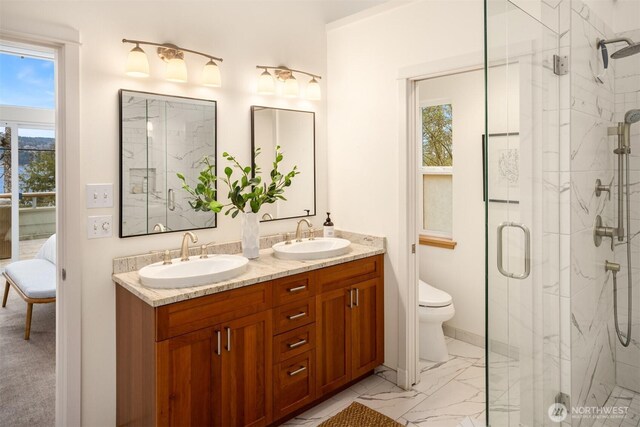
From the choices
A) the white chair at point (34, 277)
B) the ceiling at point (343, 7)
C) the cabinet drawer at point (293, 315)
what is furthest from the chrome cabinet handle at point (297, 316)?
the ceiling at point (343, 7)

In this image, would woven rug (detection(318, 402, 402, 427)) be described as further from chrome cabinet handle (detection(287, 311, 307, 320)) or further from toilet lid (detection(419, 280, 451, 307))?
toilet lid (detection(419, 280, 451, 307))

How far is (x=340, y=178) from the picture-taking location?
3113 millimetres

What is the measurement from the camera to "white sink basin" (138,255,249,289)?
6.18ft

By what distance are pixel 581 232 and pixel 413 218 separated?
1058 millimetres

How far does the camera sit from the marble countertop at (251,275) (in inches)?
71.4

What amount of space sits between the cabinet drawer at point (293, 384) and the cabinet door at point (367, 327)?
36 cm

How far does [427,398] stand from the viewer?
262 cm

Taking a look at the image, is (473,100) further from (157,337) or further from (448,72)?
(157,337)

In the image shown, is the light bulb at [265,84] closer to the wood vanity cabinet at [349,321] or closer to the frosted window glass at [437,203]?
the wood vanity cabinet at [349,321]

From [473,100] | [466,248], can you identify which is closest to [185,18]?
[473,100]

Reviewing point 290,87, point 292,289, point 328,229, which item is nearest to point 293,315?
point 292,289

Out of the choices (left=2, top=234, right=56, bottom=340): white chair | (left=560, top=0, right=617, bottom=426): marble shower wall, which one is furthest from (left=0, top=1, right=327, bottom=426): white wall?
(left=560, top=0, right=617, bottom=426): marble shower wall

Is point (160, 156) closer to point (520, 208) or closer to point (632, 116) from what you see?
point (520, 208)

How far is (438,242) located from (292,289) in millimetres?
1730
